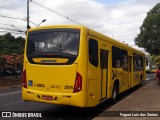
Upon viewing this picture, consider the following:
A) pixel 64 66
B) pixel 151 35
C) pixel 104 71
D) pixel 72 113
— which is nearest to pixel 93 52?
pixel 64 66

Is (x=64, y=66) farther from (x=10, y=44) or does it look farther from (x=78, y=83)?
(x=10, y=44)

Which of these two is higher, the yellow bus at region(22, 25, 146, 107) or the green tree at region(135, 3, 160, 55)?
the green tree at region(135, 3, 160, 55)

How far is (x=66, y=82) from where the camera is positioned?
1023 cm

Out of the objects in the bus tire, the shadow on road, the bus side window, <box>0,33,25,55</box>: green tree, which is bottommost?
the shadow on road

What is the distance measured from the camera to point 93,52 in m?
11.1

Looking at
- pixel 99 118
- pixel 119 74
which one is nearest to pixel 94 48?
pixel 99 118

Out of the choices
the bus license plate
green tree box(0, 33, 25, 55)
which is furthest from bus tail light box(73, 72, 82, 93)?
green tree box(0, 33, 25, 55)

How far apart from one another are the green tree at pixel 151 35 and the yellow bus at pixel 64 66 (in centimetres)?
5044

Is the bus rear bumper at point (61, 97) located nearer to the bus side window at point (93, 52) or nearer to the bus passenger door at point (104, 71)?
the bus side window at point (93, 52)

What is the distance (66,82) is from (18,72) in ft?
81.0

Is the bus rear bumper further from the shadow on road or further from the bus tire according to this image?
the bus tire

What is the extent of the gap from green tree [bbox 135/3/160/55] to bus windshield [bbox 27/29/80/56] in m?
51.3

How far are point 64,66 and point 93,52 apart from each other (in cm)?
131

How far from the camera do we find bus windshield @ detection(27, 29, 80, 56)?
10.5 m
